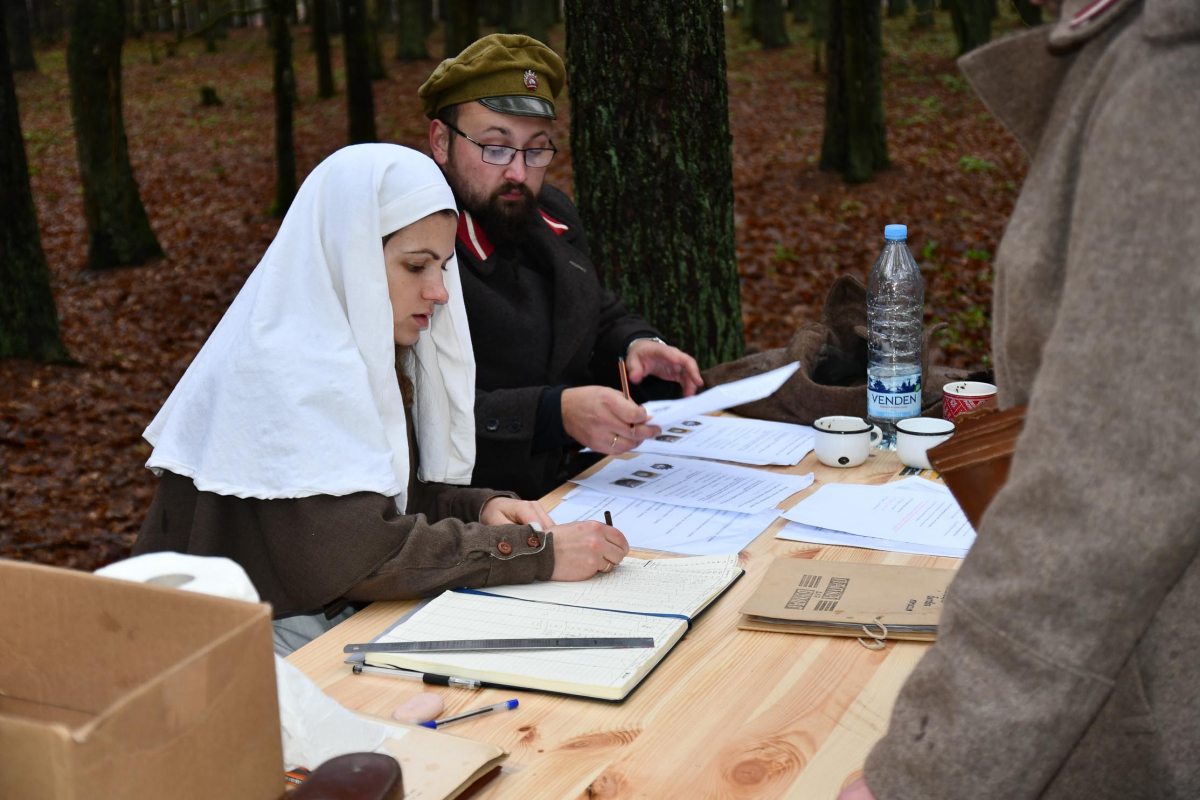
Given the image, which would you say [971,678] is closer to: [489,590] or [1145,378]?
[1145,378]

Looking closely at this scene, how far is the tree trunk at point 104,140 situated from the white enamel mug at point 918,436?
828cm

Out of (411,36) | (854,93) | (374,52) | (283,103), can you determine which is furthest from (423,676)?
(411,36)

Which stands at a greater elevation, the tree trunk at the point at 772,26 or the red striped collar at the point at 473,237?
the tree trunk at the point at 772,26

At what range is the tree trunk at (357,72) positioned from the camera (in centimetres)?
A: 1142

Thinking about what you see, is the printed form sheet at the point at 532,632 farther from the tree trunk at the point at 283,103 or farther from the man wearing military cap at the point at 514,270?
the tree trunk at the point at 283,103

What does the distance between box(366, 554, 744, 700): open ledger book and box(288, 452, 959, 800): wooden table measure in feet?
0.10

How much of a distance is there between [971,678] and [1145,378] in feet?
1.04

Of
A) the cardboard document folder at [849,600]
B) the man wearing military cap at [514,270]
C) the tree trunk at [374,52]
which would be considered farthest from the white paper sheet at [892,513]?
the tree trunk at [374,52]

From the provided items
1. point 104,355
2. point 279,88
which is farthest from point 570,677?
point 279,88

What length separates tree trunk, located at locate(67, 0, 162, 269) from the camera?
9.09m

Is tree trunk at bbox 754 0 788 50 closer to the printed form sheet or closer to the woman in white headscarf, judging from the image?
the woman in white headscarf

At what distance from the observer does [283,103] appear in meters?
10.7

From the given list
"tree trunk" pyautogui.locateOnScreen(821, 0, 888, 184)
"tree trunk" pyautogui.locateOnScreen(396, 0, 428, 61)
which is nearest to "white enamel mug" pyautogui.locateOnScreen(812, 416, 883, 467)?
"tree trunk" pyautogui.locateOnScreen(821, 0, 888, 184)

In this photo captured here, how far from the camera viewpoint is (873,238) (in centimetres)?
962
